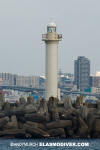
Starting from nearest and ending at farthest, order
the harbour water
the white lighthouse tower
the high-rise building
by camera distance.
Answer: the harbour water → the white lighthouse tower → the high-rise building

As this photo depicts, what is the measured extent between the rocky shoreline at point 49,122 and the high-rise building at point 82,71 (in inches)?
4630

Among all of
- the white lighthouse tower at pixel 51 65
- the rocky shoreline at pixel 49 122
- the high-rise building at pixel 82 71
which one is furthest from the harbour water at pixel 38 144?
the high-rise building at pixel 82 71

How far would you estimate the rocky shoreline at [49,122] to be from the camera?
36.7 m

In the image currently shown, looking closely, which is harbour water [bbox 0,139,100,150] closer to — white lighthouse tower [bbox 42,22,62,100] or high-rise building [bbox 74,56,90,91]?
white lighthouse tower [bbox 42,22,62,100]

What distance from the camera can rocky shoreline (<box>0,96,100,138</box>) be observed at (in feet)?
120

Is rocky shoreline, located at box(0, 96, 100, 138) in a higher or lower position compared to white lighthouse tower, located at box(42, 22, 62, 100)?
lower

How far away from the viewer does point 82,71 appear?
15825 cm

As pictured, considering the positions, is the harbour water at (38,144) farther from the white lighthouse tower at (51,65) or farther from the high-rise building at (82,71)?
the high-rise building at (82,71)

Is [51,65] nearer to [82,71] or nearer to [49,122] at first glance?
[49,122]

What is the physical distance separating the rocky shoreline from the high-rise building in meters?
118

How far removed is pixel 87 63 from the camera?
16088cm

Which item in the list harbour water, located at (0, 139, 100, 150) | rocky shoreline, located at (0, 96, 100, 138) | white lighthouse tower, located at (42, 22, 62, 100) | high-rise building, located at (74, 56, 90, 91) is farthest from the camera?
high-rise building, located at (74, 56, 90, 91)

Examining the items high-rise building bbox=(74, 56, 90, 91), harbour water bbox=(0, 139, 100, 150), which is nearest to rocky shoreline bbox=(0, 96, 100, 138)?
harbour water bbox=(0, 139, 100, 150)

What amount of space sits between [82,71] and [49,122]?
12125 cm
